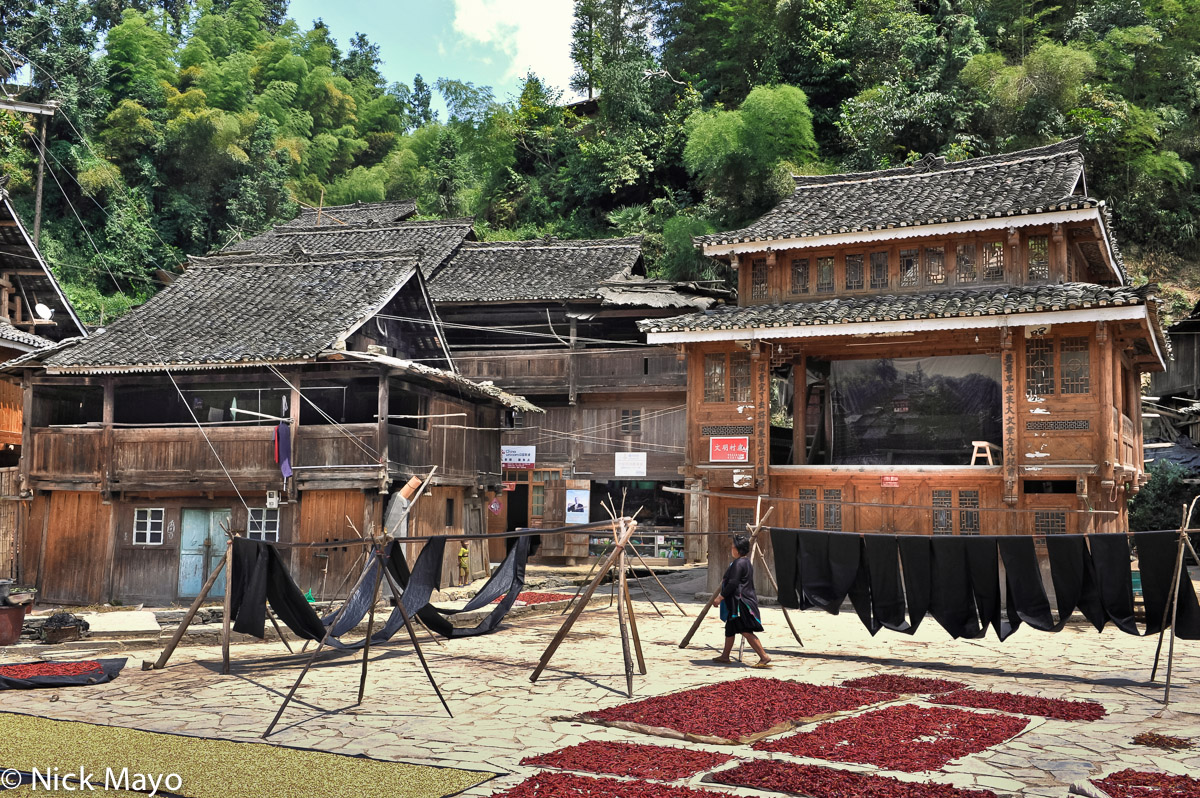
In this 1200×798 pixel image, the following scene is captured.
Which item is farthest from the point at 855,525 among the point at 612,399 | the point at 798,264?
the point at 612,399

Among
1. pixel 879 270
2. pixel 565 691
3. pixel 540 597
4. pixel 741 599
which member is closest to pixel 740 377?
pixel 879 270

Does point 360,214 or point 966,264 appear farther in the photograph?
point 360,214

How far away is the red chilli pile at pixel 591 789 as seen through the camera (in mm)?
7246

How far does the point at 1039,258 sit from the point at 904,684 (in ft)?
40.0

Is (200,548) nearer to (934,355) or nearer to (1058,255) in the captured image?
(934,355)

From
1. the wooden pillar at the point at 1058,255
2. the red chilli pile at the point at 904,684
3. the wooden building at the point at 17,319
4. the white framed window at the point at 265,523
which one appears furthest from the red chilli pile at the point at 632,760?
the wooden building at the point at 17,319

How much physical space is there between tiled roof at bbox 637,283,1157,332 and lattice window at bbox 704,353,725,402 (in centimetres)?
94

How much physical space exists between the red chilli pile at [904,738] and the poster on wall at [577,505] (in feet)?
65.2

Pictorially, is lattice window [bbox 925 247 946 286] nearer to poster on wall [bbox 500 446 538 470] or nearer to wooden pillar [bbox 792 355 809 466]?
wooden pillar [bbox 792 355 809 466]

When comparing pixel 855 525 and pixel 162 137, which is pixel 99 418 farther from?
pixel 162 137

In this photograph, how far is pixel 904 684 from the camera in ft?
39.9

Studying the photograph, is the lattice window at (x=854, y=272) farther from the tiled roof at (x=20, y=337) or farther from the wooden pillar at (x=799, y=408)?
the tiled roof at (x=20, y=337)

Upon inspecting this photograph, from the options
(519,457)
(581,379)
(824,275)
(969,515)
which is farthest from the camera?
(519,457)

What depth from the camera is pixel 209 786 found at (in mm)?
7594
